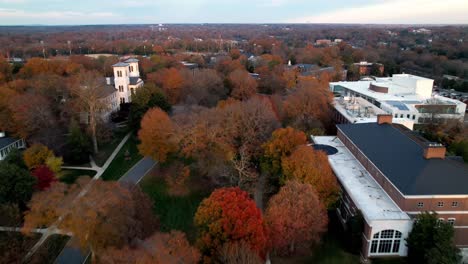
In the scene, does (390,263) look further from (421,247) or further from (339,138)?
(339,138)

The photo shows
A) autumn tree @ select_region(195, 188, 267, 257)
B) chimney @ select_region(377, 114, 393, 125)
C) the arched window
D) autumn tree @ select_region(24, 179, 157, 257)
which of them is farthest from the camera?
chimney @ select_region(377, 114, 393, 125)

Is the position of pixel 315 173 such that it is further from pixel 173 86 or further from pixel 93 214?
pixel 173 86

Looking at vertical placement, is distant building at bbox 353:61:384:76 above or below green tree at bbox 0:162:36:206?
above

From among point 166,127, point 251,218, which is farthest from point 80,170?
point 251,218

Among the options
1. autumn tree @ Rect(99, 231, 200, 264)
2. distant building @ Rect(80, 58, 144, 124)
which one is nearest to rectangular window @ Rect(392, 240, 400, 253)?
autumn tree @ Rect(99, 231, 200, 264)

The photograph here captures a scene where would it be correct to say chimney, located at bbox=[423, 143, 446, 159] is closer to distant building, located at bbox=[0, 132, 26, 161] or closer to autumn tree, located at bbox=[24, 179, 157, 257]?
autumn tree, located at bbox=[24, 179, 157, 257]

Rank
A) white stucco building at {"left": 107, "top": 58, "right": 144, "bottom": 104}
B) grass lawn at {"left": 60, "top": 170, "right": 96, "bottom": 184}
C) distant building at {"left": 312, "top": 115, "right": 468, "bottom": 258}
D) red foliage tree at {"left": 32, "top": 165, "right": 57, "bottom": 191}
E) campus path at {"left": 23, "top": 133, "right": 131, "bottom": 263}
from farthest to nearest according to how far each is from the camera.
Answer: white stucco building at {"left": 107, "top": 58, "right": 144, "bottom": 104}
grass lawn at {"left": 60, "top": 170, "right": 96, "bottom": 184}
red foliage tree at {"left": 32, "top": 165, "right": 57, "bottom": 191}
distant building at {"left": 312, "top": 115, "right": 468, "bottom": 258}
campus path at {"left": 23, "top": 133, "right": 131, "bottom": 263}
